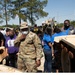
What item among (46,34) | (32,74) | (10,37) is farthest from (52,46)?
(32,74)

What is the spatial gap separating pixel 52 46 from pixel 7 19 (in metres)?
32.1

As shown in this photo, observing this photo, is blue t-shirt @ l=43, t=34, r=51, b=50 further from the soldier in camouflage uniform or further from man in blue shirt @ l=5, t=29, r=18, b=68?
the soldier in camouflage uniform

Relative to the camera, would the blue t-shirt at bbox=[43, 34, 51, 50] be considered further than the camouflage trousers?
Yes

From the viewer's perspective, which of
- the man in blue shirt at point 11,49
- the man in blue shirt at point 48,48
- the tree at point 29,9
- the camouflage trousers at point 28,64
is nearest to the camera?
the camouflage trousers at point 28,64

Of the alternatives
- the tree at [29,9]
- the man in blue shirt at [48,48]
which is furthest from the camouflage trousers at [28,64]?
the tree at [29,9]

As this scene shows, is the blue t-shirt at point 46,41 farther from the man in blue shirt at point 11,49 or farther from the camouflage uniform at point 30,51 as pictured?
the camouflage uniform at point 30,51

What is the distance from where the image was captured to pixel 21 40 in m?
6.66

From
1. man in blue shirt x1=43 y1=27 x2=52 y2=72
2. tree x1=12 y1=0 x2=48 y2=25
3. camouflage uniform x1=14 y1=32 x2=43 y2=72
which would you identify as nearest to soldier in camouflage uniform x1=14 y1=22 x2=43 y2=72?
camouflage uniform x1=14 y1=32 x2=43 y2=72

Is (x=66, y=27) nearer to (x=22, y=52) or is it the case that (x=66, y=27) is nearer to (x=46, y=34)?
(x=46, y=34)

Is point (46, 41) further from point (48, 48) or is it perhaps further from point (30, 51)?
point (30, 51)

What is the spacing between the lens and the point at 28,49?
6680 millimetres

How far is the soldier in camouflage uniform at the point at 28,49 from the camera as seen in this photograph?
655 cm

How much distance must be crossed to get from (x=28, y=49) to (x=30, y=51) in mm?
63

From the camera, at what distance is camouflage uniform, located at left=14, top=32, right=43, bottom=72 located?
6.60m
